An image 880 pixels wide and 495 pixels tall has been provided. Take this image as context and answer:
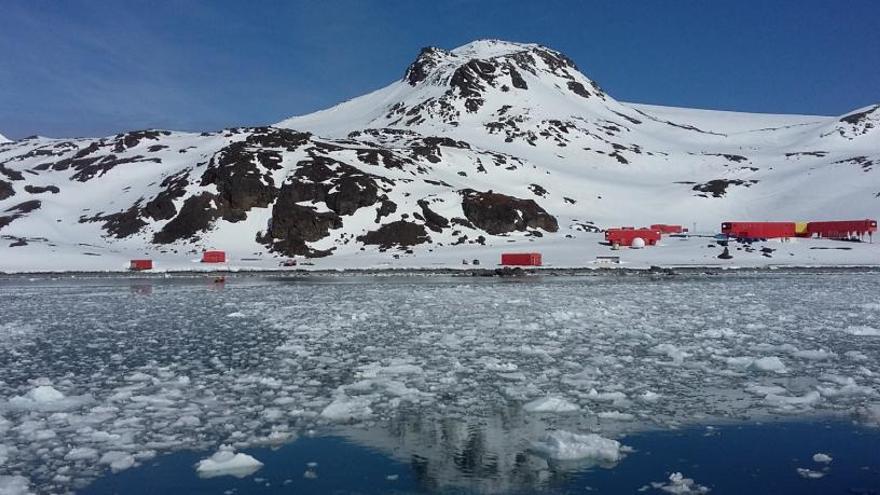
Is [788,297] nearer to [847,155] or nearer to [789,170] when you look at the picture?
[789,170]

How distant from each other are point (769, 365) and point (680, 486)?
24.2ft

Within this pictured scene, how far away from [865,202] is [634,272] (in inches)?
1908

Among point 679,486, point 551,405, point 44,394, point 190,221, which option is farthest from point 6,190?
point 679,486

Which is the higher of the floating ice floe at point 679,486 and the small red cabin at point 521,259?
the small red cabin at point 521,259

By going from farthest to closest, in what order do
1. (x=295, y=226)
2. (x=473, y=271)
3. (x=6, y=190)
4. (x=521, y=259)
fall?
1. (x=6, y=190)
2. (x=295, y=226)
3. (x=521, y=259)
4. (x=473, y=271)

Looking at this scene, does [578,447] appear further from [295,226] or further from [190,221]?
[190,221]

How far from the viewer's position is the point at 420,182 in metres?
77.6

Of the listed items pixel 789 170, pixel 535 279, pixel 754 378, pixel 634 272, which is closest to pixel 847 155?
pixel 789 170

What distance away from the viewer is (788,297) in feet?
93.8

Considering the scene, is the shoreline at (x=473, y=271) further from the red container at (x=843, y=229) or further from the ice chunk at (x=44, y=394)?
the ice chunk at (x=44, y=394)

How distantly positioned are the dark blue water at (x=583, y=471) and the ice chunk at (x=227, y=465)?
0.42 ft

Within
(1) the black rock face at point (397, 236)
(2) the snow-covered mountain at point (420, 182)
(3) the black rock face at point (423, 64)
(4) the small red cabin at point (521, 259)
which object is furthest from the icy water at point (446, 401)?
(3) the black rock face at point (423, 64)

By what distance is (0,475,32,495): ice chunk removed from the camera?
7.60 meters

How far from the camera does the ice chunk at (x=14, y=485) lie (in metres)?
7.60
